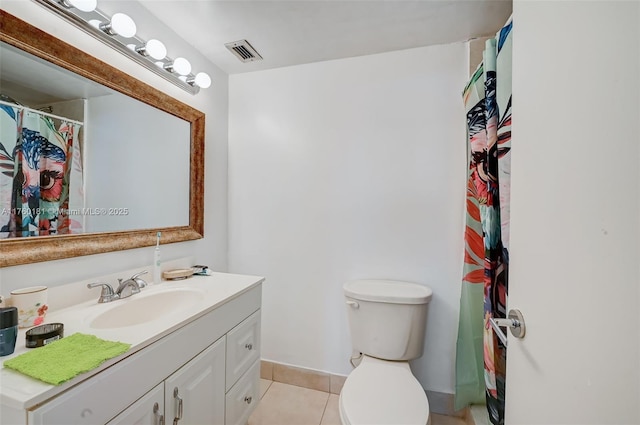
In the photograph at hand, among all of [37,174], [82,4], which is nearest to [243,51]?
[82,4]

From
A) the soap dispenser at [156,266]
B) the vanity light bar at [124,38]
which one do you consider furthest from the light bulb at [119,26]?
the soap dispenser at [156,266]

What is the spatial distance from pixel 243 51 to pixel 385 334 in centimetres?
186

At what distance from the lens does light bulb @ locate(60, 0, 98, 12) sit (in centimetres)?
97

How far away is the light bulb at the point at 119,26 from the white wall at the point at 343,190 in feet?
2.77

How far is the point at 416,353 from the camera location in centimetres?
148

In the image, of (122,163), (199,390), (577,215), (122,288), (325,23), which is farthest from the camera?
(325,23)

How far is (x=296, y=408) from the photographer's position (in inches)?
64.5

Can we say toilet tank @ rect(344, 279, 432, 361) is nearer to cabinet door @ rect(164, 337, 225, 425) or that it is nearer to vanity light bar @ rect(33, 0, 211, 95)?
cabinet door @ rect(164, 337, 225, 425)

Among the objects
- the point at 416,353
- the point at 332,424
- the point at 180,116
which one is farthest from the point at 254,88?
the point at 332,424

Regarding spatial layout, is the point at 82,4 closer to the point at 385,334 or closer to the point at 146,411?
the point at 146,411

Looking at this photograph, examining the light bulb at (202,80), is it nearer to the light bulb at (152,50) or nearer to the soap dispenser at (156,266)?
the light bulb at (152,50)

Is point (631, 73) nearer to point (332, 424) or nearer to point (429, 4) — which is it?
point (429, 4)

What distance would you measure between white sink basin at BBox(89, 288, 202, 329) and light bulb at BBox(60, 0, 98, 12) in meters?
1.12

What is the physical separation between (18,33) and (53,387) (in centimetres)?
109
